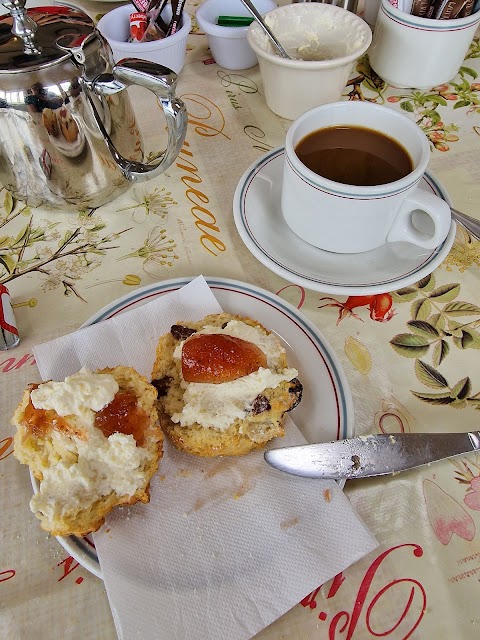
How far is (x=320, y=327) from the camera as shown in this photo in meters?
0.88

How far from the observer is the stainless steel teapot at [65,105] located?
2.54 feet

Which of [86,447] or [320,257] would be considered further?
[320,257]

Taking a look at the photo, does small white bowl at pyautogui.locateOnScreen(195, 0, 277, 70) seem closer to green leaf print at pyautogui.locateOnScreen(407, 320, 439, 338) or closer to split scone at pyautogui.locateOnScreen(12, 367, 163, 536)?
green leaf print at pyautogui.locateOnScreen(407, 320, 439, 338)

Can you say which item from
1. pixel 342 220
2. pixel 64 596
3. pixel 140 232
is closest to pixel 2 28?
pixel 140 232

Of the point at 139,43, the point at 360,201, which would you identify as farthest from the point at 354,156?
the point at 139,43

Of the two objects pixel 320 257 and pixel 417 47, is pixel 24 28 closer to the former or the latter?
pixel 320 257

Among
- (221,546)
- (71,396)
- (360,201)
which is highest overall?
(360,201)

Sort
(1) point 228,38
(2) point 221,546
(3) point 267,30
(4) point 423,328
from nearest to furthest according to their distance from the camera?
(2) point 221,546
(4) point 423,328
(3) point 267,30
(1) point 228,38

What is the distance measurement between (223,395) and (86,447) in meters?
0.20

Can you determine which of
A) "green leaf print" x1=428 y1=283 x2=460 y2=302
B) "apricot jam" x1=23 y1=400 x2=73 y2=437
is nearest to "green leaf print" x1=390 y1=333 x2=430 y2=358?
"green leaf print" x1=428 y1=283 x2=460 y2=302

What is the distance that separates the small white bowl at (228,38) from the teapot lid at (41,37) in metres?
0.50

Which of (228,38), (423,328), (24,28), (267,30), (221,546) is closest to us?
(221,546)

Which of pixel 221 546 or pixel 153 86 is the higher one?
pixel 153 86

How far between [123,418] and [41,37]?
64 cm
